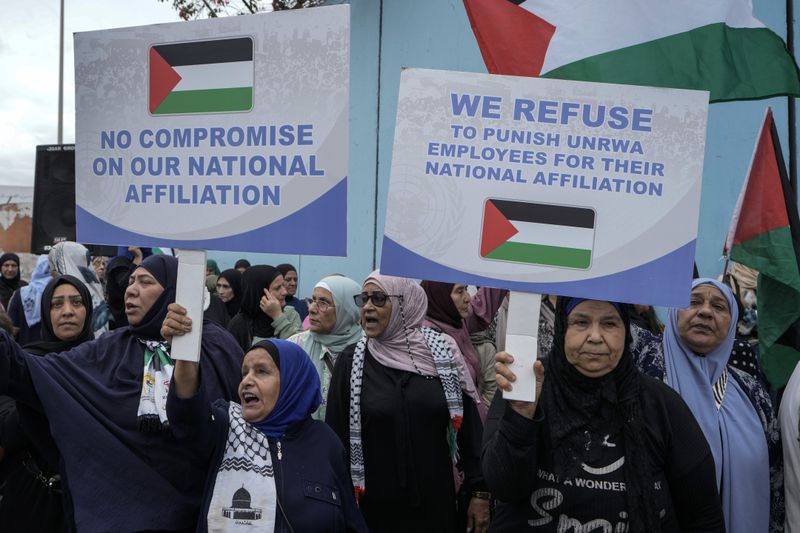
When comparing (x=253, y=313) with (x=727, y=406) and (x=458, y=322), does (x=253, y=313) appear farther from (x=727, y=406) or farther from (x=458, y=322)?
(x=727, y=406)

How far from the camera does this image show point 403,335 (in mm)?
4043

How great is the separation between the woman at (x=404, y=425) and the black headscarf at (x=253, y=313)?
2316mm

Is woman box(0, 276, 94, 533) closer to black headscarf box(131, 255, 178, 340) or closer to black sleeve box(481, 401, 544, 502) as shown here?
black headscarf box(131, 255, 178, 340)

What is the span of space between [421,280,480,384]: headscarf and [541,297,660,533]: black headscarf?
2.13 meters

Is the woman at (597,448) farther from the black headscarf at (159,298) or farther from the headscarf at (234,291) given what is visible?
the headscarf at (234,291)

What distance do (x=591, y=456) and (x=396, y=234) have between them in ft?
3.06

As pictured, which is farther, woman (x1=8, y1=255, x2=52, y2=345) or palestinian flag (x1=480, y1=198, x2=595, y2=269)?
woman (x1=8, y1=255, x2=52, y2=345)

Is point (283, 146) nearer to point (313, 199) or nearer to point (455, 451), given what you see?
point (313, 199)

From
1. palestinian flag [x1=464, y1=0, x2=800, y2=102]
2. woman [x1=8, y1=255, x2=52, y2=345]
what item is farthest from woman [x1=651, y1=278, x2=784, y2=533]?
woman [x1=8, y1=255, x2=52, y2=345]

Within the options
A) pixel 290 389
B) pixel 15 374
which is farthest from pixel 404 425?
pixel 15 374

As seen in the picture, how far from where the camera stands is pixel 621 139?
2.57m

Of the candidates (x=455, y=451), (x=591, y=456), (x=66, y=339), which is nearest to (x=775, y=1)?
(x=455, y=451)

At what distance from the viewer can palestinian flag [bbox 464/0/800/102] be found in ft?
14.5

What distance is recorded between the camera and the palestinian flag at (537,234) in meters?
2.54
